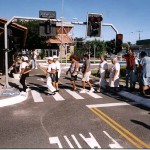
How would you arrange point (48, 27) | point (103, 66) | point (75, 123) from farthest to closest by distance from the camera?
point (48, 27), point (103, 66), point (75, 123)

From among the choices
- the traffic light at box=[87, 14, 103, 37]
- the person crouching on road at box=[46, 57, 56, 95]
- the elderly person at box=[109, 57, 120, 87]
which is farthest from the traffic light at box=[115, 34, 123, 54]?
the person crouching on road at box=[46, 57, 56, 95]

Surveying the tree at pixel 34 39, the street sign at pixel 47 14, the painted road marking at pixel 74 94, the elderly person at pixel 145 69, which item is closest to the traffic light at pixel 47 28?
the street sign at pixel 47 14

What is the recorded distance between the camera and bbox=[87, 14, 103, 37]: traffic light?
1525 cm

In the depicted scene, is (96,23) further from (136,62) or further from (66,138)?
(66,138)

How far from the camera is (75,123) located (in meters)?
8.17

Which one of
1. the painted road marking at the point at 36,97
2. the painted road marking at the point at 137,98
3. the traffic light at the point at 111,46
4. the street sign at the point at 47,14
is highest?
the street sign at the point at 47,14

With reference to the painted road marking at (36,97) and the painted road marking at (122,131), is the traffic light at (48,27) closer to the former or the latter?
the painted road marking at (36,97)

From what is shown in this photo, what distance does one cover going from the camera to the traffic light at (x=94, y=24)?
15250mm

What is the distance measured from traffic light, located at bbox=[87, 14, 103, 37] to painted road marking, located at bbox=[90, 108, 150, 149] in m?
6.92

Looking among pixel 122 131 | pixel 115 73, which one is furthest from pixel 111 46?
pixel 122 131

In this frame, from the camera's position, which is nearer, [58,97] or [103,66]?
[58,97]

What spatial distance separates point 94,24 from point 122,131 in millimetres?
9178

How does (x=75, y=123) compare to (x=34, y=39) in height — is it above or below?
below

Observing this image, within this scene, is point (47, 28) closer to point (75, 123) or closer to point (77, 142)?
point (75, 123)
